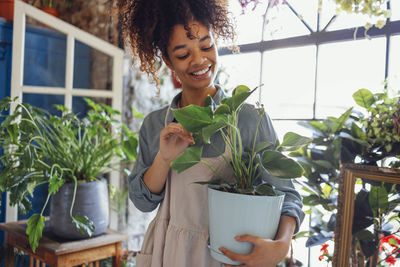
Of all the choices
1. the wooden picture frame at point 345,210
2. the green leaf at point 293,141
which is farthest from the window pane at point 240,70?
the green leaf at point 293,141

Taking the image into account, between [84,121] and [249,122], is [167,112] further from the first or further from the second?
[84,121]

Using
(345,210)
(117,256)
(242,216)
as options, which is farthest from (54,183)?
(345,210)

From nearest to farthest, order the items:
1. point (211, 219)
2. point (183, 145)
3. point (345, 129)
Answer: point (211, 219) → point (183, 145) → point (345, 129)

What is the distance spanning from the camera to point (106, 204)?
1.85 meters

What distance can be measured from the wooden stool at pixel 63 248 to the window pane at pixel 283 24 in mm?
1409

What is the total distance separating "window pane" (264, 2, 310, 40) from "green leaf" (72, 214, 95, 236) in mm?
1361

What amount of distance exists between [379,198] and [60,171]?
1.40 meters

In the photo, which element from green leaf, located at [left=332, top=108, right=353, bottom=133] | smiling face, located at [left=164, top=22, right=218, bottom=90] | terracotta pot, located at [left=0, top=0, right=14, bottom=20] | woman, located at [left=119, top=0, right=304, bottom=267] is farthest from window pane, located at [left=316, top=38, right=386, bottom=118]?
terracotta pot, located at [left=0, top=0, right=14, bottom=20]

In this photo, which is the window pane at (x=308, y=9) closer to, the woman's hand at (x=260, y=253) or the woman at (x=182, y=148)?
the woman at (x=182, y=148)

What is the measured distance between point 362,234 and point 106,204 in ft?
4.14

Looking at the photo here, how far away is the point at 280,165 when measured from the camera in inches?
30.6

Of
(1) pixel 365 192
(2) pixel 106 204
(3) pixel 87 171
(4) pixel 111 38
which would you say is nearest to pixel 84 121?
(3) pixel 87 171

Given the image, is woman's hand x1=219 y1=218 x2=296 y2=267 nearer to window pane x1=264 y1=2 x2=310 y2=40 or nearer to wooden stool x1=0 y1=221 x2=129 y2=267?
wooden stool x1=0 y1=221 x2=129 y2=267

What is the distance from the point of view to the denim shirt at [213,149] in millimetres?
921
